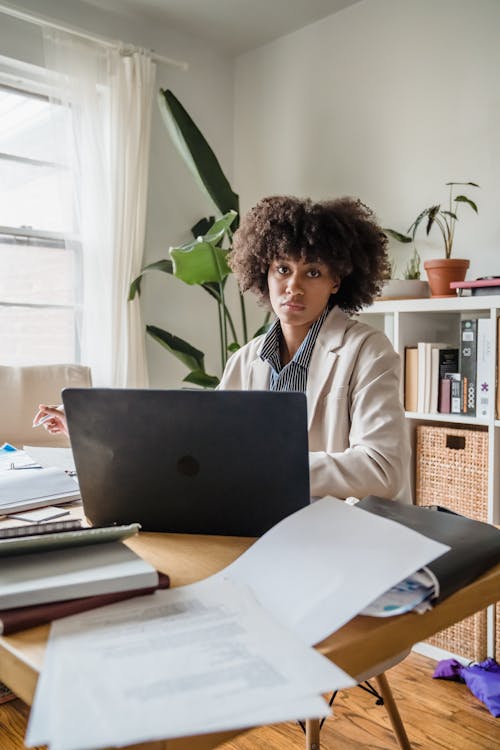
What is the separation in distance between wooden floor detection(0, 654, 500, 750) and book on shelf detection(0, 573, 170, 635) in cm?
128

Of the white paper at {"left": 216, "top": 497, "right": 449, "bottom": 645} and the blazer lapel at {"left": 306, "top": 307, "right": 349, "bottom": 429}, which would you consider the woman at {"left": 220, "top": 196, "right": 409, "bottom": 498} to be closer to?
the blazer lapel at {"left": 306, "top": 307, "right": 349, "bottom": 429}

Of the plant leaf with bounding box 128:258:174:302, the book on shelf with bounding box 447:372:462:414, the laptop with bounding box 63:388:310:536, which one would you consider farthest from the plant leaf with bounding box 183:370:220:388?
the laptop with bounding box 63:388:310:536

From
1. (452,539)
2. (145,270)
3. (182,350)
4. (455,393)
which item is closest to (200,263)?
(145,270)

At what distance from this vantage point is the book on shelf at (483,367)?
7.48ft

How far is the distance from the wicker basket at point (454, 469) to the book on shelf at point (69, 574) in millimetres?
1752

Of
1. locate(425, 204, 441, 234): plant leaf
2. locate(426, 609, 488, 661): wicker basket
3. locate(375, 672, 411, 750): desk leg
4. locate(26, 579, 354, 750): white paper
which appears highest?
locate(425, 204, 441, 234): plant leaf

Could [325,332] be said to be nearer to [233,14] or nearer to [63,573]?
[63,573]

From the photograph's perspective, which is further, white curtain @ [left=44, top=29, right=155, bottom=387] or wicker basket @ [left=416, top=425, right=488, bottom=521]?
white curtain @ [left=44, top=29, right=155, bottom=387]

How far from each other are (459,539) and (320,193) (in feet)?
8.96

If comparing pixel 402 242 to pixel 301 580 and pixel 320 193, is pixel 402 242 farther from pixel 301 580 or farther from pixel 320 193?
pixel 301 580

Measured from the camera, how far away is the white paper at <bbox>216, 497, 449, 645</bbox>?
2.10 ft

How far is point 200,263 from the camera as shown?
9.51ft

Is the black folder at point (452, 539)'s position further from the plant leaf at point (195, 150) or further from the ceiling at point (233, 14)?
the ceiling at point (233, 14)

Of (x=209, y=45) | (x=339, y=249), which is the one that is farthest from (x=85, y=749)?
(x=209, y=45)
